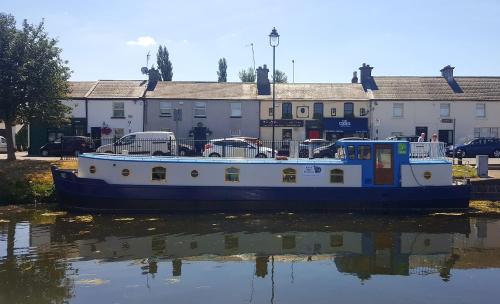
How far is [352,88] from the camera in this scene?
43312 millimetres

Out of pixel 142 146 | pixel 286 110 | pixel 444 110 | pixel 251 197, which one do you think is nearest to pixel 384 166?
Answer: pixel 251 197

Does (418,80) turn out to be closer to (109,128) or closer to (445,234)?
(109,128)

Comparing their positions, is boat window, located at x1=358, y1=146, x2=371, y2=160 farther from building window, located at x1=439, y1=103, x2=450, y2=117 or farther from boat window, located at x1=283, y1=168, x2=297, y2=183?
building window, located at x1=439, y1=103, x2=450, y2=117

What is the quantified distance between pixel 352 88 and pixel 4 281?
35.9m

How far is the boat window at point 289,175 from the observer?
65.0 feet

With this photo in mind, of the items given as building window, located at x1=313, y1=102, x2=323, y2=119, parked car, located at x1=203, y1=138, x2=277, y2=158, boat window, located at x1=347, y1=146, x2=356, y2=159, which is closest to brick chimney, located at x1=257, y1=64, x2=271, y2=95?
building window, located at x1=313, y1=102, x2=323, y2=119

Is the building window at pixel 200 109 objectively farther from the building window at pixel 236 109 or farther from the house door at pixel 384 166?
the house door at pixel 384 166

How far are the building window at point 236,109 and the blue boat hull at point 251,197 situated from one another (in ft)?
69.4

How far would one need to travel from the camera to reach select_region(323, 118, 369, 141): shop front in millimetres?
40312

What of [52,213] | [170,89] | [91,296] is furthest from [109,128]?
[91,296]

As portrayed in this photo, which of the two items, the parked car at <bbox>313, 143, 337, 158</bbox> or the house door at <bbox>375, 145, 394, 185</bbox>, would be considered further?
the parked car at <bbox>313, 143, 337, 158</bbox>

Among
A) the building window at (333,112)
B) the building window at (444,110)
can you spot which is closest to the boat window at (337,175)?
the building window at (333,112)

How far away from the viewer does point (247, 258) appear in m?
14.1

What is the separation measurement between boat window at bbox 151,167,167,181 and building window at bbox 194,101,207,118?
2079cm
